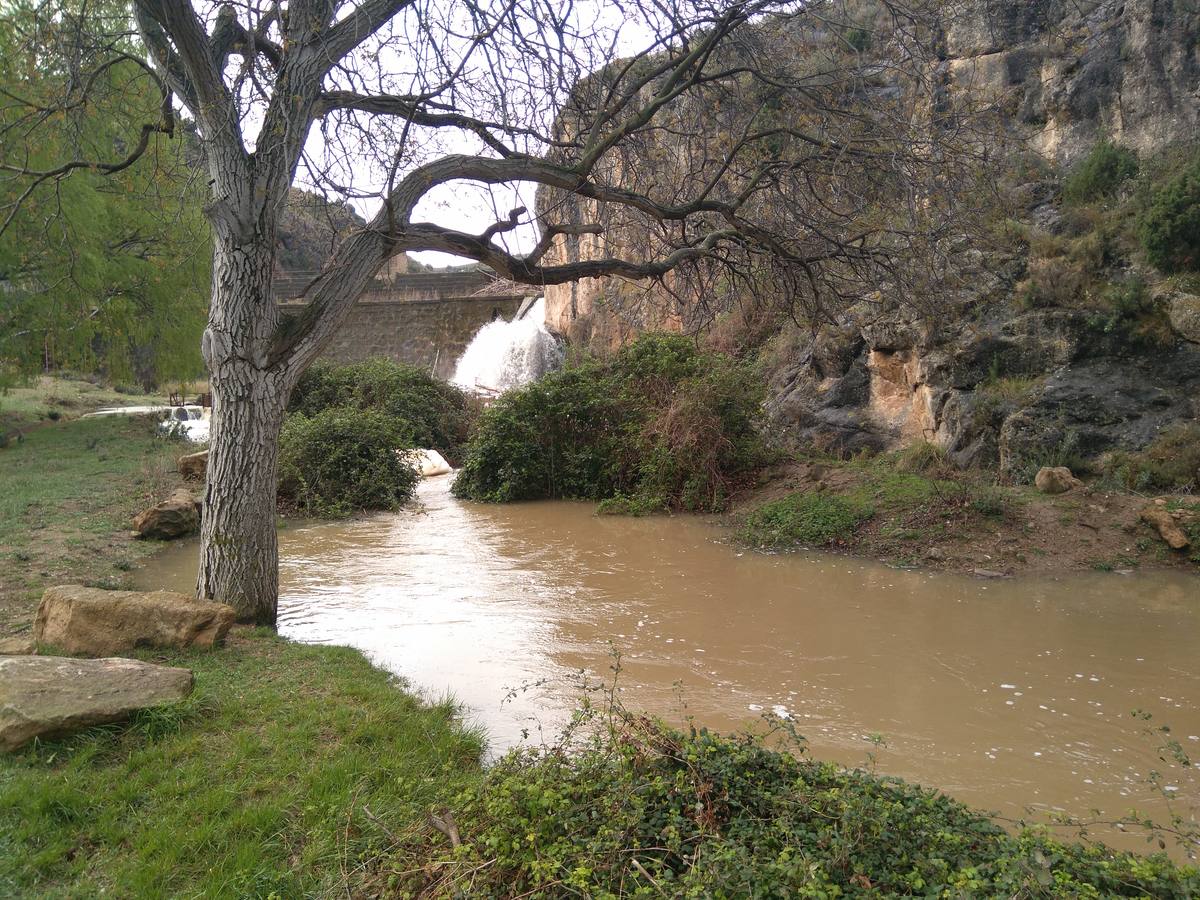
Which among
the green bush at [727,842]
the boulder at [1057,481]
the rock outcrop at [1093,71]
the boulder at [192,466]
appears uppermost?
the rock outcrop at [1093,71]

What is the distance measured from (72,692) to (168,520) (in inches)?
273

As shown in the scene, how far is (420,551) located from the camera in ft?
36.5

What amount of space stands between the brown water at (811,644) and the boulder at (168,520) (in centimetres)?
49

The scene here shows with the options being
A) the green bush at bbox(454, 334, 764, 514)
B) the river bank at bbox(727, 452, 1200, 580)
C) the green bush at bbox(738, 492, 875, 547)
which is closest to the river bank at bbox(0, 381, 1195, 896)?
the river bank at bbox(727, 452, 1200, 580)

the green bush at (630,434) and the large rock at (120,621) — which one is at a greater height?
the green bush at (630,434)

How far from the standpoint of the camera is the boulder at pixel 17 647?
4984 millimetres

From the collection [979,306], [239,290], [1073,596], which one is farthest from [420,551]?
[979,306]

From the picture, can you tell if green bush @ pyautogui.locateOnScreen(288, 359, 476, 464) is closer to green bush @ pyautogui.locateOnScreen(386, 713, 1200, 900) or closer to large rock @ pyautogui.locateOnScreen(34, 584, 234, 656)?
large rock @ pyautogui.locateOnScreen(34, 584, 234, 656)

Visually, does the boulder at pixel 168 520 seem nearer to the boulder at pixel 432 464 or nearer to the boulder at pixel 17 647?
the boulder at pixel 17 647

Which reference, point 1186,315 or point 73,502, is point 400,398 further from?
point 1186,315

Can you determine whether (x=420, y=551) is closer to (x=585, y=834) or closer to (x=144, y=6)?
(x=144, y=6)

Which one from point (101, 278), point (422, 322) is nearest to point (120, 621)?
point (101, 278)

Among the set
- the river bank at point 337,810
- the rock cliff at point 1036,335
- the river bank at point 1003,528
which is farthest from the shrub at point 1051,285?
Result: the river bank at point 337,810

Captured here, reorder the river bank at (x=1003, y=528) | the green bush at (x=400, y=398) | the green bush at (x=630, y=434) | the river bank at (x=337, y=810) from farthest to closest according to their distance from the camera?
1. the green bush at (x=400, y=398)
2. the green bush at (x=630, y=434)
3. the river bank at (x=1003, y=528)
4. the river bank at (x=337, y=810)
